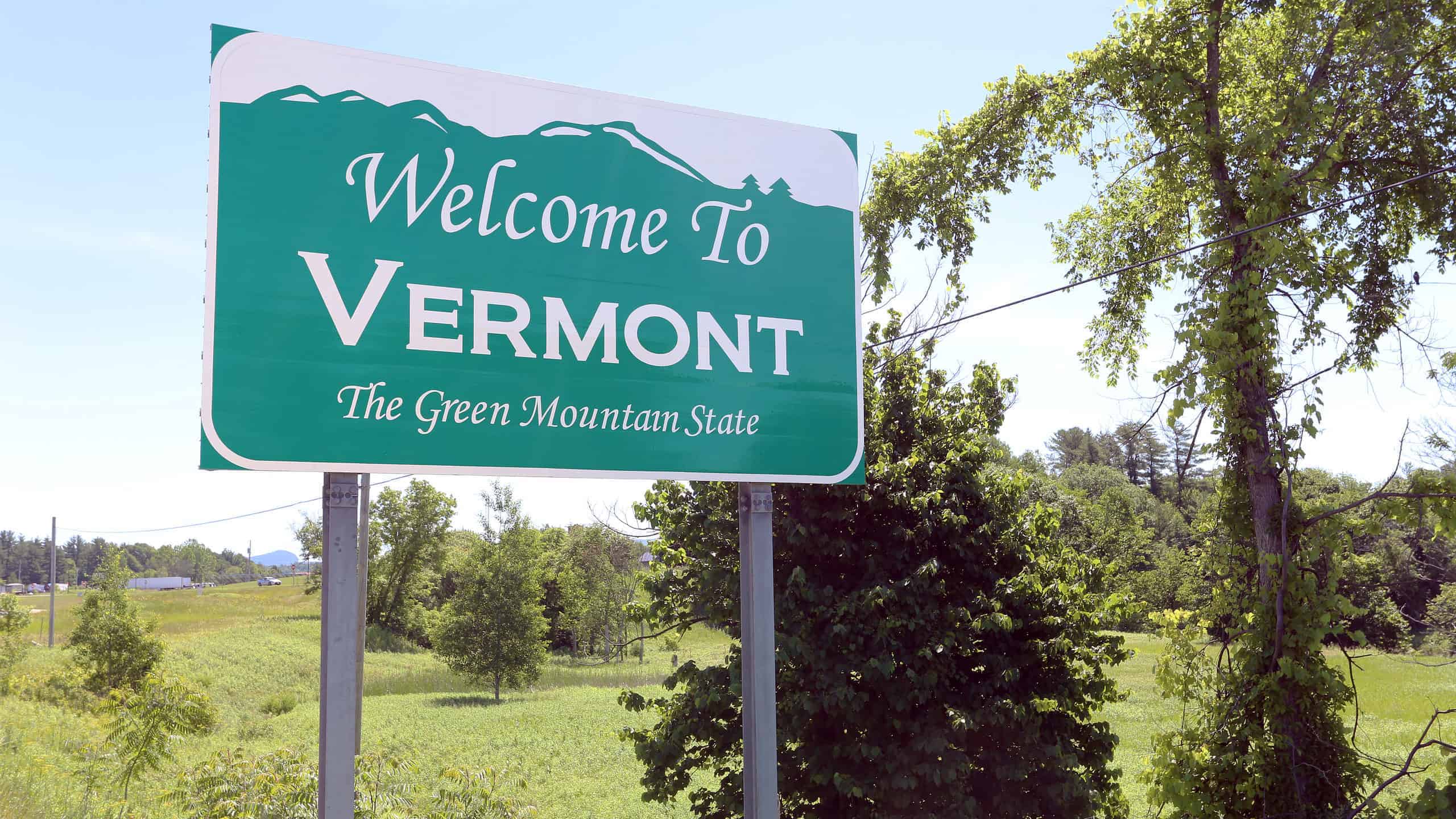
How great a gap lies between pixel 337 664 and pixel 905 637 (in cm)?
505

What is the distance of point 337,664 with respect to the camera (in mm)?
4082

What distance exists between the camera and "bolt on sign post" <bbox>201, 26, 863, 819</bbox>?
420 centimetres

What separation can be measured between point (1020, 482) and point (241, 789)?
7778 mm

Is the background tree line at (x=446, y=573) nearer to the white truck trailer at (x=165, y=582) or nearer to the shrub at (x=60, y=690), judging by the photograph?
the shrub at (x=60, y=690)

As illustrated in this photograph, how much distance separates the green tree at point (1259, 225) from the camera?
25.7 feet

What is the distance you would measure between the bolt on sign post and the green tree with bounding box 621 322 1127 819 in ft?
8.91

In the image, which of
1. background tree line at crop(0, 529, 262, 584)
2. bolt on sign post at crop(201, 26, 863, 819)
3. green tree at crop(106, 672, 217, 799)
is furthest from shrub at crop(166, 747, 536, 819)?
background tree line at crop(0, 529, 262, 584)

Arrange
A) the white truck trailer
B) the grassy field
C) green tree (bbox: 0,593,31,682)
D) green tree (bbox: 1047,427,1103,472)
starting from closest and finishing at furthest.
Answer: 1. the grassy field
2. green tree (bbox: 0,593,31,682)
3. green tree (bbox: 1047,427,1103,472)
4. the white truck trailer

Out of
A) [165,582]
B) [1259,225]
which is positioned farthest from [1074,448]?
[165,582]

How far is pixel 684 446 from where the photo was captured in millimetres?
5102

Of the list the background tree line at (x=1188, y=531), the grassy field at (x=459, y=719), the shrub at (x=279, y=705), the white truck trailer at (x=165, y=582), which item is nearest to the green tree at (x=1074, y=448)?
the background tree line at (x=1188, y=531)

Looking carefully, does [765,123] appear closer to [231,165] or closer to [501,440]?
[501,440]

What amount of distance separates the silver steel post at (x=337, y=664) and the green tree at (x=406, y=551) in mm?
44311

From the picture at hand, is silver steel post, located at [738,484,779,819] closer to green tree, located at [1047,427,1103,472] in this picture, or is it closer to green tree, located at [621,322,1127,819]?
green tree, located at [621,322,1127,819]
